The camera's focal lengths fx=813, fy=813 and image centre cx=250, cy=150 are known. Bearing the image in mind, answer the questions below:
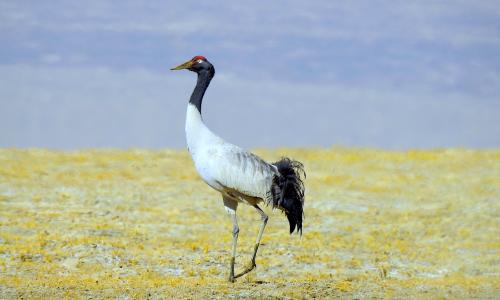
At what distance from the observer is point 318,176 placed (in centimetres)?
3694

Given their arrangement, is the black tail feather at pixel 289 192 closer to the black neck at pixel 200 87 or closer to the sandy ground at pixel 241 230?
the sandy ground at pixel 241 230

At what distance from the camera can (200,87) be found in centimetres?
1747

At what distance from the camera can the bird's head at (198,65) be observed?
17609 millimetres

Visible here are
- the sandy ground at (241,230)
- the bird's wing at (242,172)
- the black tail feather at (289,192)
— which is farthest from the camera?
the sandy ground at (241,230)

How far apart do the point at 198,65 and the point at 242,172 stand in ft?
8.70

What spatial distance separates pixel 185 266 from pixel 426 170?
66.1 feet

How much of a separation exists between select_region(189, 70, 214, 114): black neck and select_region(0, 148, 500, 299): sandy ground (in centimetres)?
387

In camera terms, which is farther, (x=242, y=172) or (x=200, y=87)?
(x=200, y=87)

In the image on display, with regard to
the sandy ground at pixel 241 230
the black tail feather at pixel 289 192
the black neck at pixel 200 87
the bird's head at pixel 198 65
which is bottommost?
the sandy ground at pixel 241 230

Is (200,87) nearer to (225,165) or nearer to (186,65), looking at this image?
(186,65)

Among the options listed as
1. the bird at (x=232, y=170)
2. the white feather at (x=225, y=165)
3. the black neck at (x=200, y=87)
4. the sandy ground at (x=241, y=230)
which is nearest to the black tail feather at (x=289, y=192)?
the bird at (x=232, y=170)

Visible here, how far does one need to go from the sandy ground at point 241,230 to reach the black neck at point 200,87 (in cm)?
387

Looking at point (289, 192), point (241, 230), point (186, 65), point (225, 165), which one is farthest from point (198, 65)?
point (241, 230)

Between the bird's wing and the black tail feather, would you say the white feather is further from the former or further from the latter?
the black tail feather
